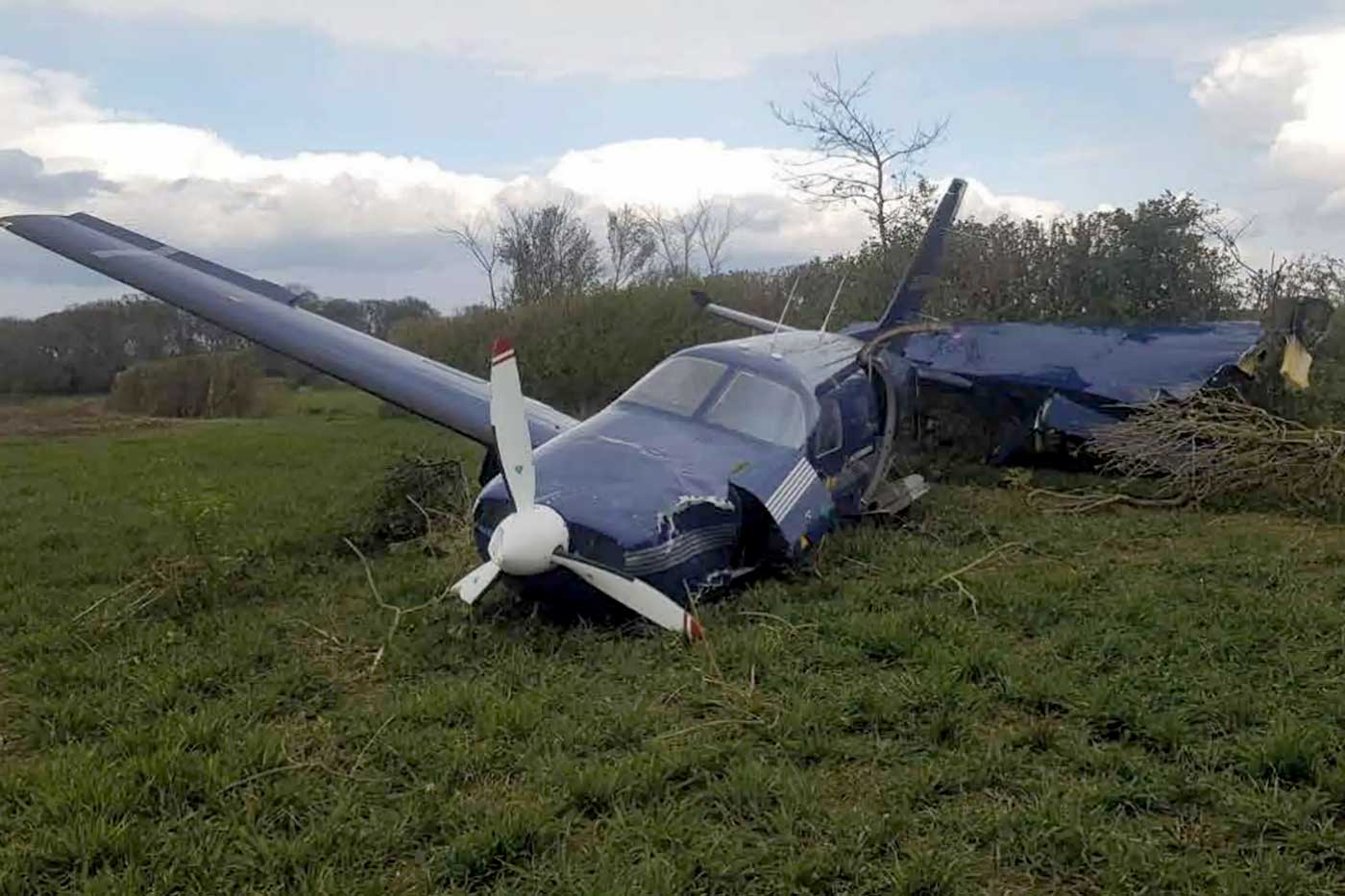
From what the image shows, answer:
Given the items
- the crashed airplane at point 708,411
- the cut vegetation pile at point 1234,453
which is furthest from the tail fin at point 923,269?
the cut vegetation pile at point 1234,453

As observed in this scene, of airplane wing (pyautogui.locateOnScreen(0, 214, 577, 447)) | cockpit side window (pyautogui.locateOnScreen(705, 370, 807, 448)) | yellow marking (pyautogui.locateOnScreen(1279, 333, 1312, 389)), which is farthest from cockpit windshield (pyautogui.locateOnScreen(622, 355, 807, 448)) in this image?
yellow marking (pyautogui.locateOnScreen(1279, 333, 1312, 389))

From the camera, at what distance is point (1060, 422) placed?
35.4 feet

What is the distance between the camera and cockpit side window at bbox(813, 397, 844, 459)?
7504 millimetres

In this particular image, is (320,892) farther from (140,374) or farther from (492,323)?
(140,374)

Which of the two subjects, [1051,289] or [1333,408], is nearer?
[1333,408]

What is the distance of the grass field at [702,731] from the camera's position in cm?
323

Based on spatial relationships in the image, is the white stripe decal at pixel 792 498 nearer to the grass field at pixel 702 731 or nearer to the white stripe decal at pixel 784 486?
the white stripe decal at pixel 784 486

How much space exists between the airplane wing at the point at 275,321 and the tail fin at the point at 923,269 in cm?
381

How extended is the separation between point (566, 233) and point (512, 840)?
34.6m

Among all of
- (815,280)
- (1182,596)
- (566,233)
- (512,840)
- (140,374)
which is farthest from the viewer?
(566,233)

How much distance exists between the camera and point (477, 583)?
199 inches

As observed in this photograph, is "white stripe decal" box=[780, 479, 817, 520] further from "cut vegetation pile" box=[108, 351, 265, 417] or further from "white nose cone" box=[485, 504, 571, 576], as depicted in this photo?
"cut vegetation pile" box=[108, 351, 265, 417]

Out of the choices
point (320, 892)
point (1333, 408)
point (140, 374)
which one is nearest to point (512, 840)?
point (320, 892)

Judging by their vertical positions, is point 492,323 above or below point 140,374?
above
